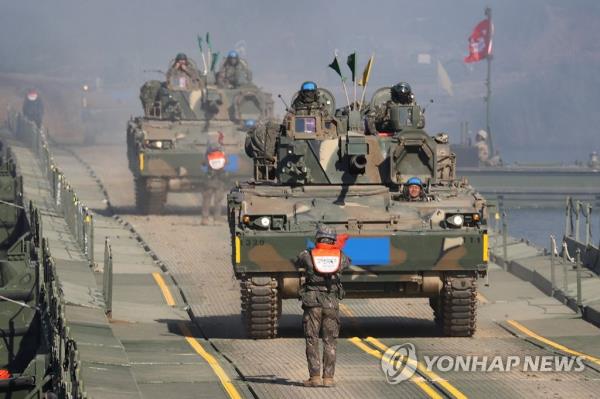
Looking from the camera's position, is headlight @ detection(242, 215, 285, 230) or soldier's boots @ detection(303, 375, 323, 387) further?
headlight @ detection(242, 215, 285, 230)

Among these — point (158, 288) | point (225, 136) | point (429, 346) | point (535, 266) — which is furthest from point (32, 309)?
point (225, 136)


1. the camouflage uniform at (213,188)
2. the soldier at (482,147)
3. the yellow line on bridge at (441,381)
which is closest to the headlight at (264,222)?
the yellow line on bridge at (441,381)

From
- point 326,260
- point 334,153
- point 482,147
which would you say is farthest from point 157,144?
point 482,147

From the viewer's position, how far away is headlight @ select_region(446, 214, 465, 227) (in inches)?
871

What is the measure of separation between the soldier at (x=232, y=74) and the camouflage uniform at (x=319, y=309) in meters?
28.1

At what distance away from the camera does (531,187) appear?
61906mm

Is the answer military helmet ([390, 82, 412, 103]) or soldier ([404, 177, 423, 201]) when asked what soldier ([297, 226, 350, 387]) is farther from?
military helmet ([390, 82, 412, 103])

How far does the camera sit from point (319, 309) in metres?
18.0

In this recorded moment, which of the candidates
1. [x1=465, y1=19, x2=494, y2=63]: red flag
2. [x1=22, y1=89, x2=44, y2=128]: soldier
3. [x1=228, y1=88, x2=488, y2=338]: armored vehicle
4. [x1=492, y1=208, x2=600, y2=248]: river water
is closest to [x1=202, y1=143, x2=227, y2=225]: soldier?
[x1=492, y1=208, x2=600, y2=248]: river water

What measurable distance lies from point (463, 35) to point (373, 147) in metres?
126

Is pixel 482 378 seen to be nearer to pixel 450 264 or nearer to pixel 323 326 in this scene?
pixel 323 326

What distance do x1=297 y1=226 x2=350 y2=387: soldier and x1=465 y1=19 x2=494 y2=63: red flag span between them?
59.3 m

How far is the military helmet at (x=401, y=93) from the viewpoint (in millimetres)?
25734

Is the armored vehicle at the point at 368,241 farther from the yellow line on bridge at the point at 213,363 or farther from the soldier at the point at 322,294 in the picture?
the soldier at the point at 322,294
